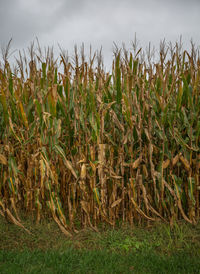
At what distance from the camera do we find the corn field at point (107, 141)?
331 cm

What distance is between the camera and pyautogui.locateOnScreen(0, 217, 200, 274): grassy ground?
8.93 ft

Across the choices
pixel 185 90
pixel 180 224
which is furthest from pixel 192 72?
pixel 180 224

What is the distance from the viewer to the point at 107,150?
3.57 meters

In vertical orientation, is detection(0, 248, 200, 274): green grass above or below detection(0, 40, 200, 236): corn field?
below

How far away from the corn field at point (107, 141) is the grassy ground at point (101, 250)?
0.17 meters

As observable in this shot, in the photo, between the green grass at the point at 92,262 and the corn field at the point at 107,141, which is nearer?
the green grass at the point at 92,262

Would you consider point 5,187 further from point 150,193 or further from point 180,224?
point 180,224

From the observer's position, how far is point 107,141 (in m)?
3.61

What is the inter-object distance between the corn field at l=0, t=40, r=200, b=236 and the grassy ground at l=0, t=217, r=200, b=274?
6.9 inches

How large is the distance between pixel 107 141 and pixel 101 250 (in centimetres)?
136

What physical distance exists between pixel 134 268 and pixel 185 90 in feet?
7.21

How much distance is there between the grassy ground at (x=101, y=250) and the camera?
2.72 meters

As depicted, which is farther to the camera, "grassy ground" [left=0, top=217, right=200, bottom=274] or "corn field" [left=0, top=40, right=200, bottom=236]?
"corn field" [left=0, top=40, right=200, bottom=236]

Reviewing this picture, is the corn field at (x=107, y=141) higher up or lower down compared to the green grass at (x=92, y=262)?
higher up
